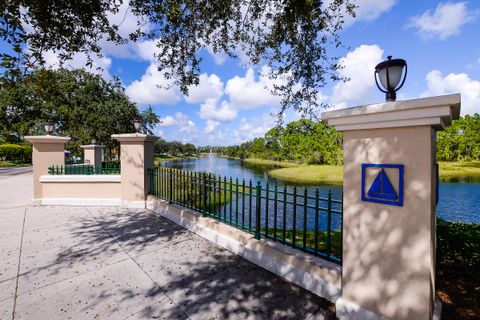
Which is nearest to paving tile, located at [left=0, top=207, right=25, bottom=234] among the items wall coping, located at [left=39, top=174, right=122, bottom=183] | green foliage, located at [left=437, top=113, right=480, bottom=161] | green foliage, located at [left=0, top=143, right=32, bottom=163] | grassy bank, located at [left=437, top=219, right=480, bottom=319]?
wall coping, located at [left=39, top=174, right=122, bottom=183]

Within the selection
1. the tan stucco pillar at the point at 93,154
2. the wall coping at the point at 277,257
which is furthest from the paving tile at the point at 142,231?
the tan stucco pillar at the point at 93,154

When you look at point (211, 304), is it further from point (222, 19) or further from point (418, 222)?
point (222, 19)

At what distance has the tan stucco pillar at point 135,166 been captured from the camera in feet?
27.8

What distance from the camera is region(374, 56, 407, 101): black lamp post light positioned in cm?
279

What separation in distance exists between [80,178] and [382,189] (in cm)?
994

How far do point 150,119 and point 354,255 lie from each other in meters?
28.3

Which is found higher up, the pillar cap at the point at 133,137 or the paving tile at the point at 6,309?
the pillar cap at the point at 133,137

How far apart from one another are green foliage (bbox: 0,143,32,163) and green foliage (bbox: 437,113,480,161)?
8098 cm

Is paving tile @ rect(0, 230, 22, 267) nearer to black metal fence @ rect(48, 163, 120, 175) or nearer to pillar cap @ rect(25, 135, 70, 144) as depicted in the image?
black metal fence @ rect(48, 163, 120, 175)

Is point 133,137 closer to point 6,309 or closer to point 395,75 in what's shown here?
point 6,309

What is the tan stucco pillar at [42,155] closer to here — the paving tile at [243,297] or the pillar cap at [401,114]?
the paving tile at [243,297]

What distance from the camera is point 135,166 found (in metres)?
8.62

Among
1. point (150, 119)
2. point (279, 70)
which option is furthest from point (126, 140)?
point (150, 119)

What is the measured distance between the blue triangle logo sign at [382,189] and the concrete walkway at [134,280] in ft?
5.85
